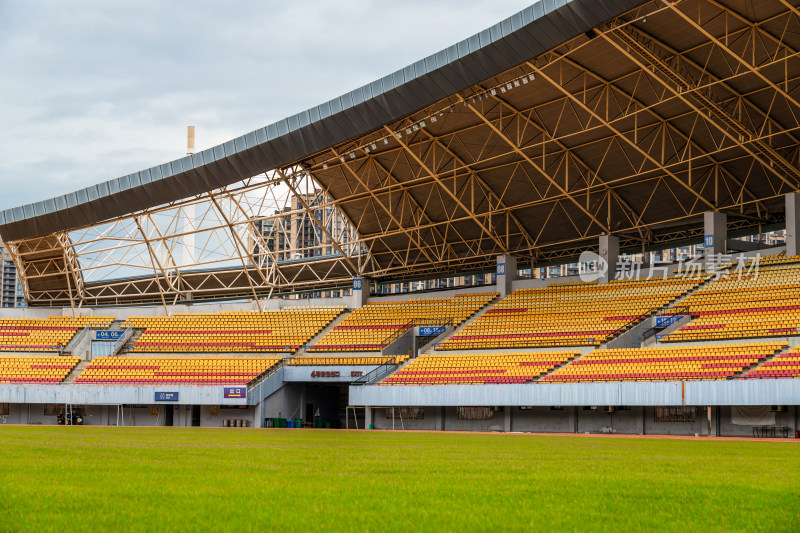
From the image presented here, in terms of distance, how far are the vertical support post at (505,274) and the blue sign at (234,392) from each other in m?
Answer: 18.5

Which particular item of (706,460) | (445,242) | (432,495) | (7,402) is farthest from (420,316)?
(432,495)

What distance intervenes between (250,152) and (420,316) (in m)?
17.3

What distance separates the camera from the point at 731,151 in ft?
150

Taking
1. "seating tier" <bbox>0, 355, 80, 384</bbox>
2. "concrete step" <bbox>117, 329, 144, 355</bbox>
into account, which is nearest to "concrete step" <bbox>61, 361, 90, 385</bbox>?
"seating tier" <bbox>0, 355, 80, 384</bbox>

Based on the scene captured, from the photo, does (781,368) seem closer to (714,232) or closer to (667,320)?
(667,320)

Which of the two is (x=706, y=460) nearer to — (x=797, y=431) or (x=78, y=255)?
(x=797, y=431)

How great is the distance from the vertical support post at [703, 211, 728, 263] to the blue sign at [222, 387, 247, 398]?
26.7 meters

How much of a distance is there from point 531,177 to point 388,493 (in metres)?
41.3

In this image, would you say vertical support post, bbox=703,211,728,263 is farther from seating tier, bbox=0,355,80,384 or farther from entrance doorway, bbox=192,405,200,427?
seating tier, bbox=0,355,80,384

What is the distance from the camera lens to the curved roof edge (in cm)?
3409

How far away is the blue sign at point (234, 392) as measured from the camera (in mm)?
48188

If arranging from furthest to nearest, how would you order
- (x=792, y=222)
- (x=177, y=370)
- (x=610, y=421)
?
(x=177, y=370) < (x=792, y=222) < (x=610, y=421)

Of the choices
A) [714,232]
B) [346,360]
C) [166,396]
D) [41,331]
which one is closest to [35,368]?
[41,331]

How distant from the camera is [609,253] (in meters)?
53.0
